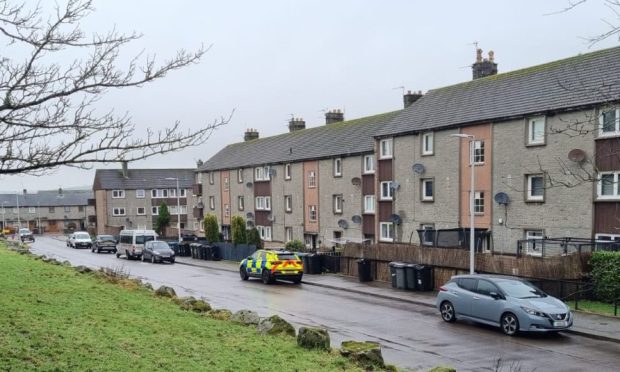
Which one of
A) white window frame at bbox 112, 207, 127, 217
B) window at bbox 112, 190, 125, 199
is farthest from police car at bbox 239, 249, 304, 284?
window at bbox 112, 190, 125, 199

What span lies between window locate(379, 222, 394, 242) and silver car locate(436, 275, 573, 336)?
16.0 metres

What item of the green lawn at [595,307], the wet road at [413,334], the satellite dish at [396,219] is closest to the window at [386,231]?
the satellite dish at [396,219]

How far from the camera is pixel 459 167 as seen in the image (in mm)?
28766

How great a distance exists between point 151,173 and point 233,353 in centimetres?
8025

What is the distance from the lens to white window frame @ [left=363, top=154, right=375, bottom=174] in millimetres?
35844

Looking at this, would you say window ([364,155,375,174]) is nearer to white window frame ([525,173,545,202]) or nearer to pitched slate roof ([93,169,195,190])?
white window frame ([525,173,545,202])

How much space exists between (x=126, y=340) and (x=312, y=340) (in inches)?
130

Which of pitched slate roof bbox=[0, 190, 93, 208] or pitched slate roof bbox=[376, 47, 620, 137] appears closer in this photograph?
pitched slate roof bbox=[376, 47, 620, 137]

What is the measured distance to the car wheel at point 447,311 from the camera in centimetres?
1719

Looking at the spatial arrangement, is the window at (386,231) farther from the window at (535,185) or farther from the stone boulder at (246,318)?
the stone boulder at (246,318)

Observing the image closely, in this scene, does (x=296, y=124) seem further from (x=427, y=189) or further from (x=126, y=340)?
(x=126, y=340)

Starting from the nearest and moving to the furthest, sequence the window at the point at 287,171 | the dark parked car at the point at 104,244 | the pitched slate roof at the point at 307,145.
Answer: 1. the pitched slate roof at the point at 307,145
2. the window at the point at 287,171
3. the dark parked car at the point at 104,244

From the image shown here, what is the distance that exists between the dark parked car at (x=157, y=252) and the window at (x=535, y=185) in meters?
25.9

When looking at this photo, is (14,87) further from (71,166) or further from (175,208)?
(175,208)
